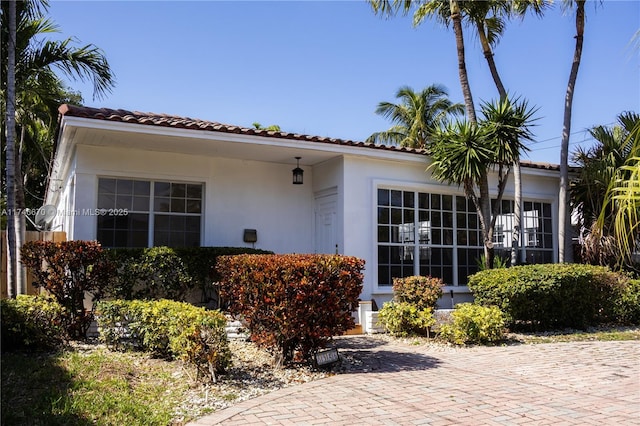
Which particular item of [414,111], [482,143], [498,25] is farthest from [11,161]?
[414,111]

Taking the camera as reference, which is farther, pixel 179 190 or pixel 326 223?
pixel 326 223

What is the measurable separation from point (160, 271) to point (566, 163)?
974 centimetres

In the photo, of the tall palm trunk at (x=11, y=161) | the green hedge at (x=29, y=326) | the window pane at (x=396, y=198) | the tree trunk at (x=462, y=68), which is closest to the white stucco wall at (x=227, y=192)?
the tall palm trunk at (x=11, y=161)

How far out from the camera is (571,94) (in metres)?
12.9

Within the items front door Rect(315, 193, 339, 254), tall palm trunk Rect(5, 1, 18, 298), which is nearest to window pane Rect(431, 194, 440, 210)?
front door Rect(315, 193, 339, 254)

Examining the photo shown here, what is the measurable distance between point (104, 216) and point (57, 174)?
16.9 ft

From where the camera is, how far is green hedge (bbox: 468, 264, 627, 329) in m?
9.63

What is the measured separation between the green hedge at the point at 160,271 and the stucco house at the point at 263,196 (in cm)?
129

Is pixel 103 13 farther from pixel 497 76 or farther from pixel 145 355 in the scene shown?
pixel 497 76

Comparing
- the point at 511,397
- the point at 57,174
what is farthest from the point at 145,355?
the point at 57,174

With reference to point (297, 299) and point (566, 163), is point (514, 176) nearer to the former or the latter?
point (566, 163)

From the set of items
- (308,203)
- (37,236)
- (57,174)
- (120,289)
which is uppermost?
(57,174)

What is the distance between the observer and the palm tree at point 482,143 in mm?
10867

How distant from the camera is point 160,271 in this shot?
356 inches
